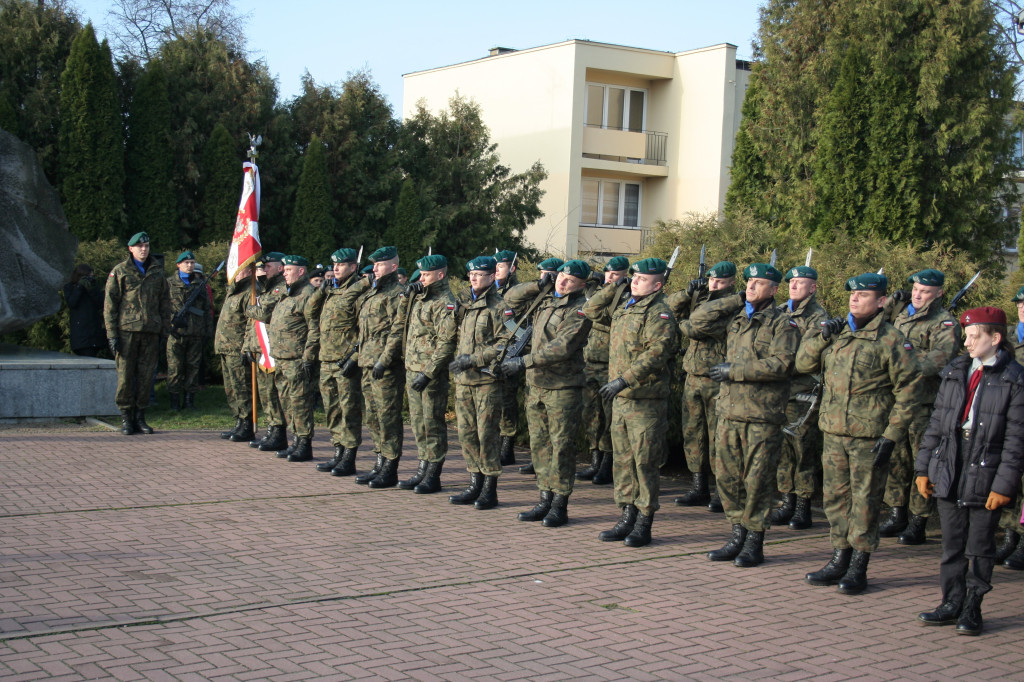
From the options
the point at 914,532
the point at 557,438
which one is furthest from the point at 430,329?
the point at 914,532

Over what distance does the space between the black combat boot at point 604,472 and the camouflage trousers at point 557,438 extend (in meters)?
1.98

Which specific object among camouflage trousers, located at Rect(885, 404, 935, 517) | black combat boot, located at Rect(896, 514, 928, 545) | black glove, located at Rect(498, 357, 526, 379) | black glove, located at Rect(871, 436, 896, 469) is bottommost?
black combat boot, located at Rect(896, 514, 928, 545)

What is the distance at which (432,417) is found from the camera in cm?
872

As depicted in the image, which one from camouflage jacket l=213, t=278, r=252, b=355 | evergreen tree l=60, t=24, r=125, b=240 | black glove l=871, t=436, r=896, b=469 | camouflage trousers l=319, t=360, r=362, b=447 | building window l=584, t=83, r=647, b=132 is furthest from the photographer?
building window l=584, t=83, r=647, b=132

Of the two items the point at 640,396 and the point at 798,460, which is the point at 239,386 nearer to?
the point at 640,396

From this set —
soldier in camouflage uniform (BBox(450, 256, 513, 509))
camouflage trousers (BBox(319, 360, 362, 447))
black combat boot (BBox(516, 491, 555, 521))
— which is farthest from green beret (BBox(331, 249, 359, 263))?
black combat boot (BBox(516, 491, 555, 521))

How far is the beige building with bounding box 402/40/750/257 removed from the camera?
95.3 ft

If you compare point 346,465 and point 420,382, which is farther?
point 346,465

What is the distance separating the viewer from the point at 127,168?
2039 cm

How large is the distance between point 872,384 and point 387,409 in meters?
4.43

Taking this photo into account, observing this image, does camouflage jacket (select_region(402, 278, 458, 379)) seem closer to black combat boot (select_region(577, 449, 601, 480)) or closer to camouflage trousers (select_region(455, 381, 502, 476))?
camouflage trousers (select_region(455, 381, 502, 476))

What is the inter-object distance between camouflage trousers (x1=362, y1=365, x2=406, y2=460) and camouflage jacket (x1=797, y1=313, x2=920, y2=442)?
4.03 m

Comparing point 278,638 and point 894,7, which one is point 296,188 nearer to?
point 894,7

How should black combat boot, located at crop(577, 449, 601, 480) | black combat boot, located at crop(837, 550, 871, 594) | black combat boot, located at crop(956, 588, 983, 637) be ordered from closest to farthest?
black combat boot, located at crop(956, 588, 983, 637)
black combat boot, located at crop(837, 550, 871, 594)
black combat boot, located at crop(577, 449, 601, 480)
